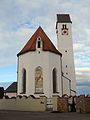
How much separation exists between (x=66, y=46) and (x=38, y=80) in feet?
45.6

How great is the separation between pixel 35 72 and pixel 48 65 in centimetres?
235

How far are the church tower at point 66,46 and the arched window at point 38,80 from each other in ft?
27.2

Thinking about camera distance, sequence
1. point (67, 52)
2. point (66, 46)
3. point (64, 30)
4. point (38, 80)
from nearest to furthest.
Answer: point (38, 80)
point (67, 52)
point (66, 46)
point (64, 30)

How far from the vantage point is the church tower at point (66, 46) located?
4688 cm

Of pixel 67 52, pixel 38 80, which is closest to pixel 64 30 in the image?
pixel 67 52

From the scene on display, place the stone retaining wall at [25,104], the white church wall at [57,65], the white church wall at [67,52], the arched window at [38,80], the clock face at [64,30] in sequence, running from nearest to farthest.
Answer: the stone retaining wall at [25,104], the arched window at [38,80], the white church wall at [57,65], the white church wall at [67,52], the clock face at [64,30]

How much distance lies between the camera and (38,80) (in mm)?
37656

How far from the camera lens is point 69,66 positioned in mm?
47750

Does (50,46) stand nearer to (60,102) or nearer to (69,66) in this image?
(69,66)

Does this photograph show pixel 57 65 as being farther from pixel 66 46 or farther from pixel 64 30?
pixel 64 30

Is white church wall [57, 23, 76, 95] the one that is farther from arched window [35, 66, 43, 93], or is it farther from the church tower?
arched window [35, 66, 43, 93]

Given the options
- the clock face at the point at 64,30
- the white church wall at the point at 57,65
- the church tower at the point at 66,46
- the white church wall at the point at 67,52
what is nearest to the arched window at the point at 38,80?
the white church wall at the point at 57,65

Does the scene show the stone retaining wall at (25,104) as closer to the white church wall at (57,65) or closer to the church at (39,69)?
the church at (39,69)

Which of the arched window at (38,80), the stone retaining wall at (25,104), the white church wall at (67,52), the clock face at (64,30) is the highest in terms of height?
the clock face at (64,30)
